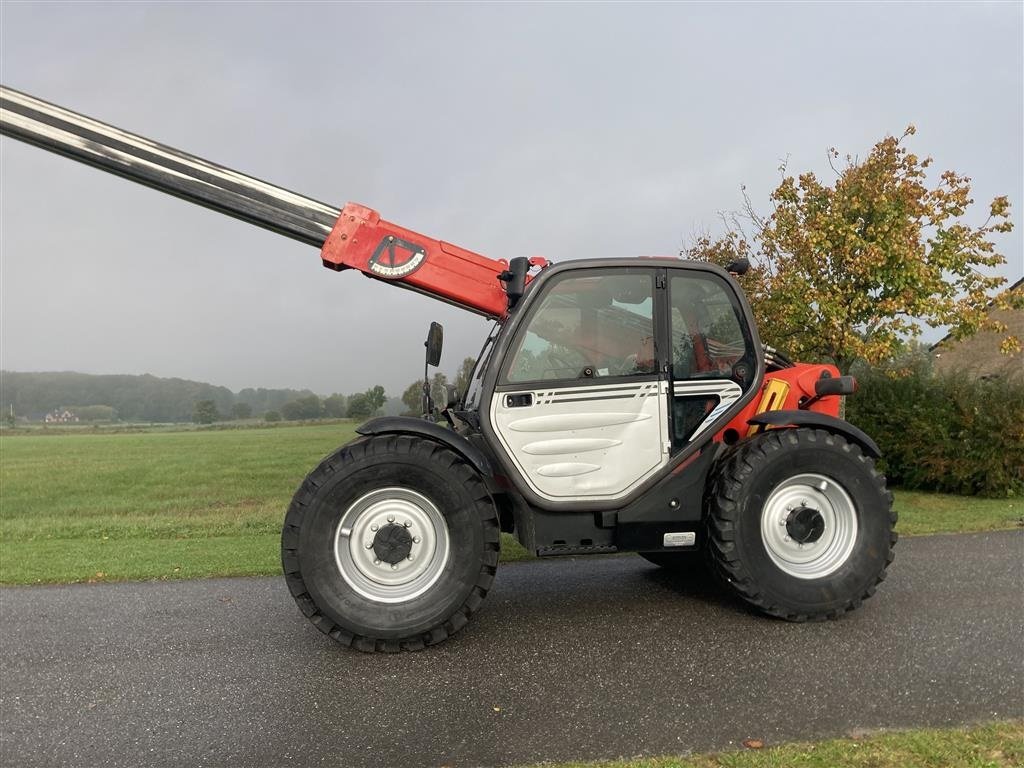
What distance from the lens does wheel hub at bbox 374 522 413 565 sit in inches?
156

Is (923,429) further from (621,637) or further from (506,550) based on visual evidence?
(621,637)

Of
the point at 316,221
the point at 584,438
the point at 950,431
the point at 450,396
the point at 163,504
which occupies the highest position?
the point at 316,221

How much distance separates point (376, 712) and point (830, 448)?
304 cm

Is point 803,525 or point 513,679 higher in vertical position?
point 803,525

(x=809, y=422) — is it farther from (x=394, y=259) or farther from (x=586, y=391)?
(x=394, y=259)

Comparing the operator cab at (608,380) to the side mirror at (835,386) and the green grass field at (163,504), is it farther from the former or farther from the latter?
the green grass field at (163,504)

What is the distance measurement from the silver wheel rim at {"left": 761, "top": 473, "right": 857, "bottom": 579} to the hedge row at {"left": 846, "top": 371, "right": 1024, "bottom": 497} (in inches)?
314

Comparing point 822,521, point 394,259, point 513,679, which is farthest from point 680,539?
point 394,259

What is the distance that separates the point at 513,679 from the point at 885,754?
1.68 metres

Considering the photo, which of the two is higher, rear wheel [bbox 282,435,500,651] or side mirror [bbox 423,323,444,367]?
side mirror [bbox 423,323,444,367]

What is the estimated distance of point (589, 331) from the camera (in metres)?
4.21

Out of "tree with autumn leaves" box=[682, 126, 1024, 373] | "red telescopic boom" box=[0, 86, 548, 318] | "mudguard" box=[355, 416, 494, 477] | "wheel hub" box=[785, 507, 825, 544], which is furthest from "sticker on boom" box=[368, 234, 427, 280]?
"tree with autumn leaves" box=[682, 126, 1024, 373]

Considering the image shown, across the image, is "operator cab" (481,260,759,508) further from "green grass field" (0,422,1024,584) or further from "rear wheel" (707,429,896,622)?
"green grass field" (0,422,1024,584)

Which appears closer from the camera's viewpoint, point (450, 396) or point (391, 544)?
point (391, 544)
